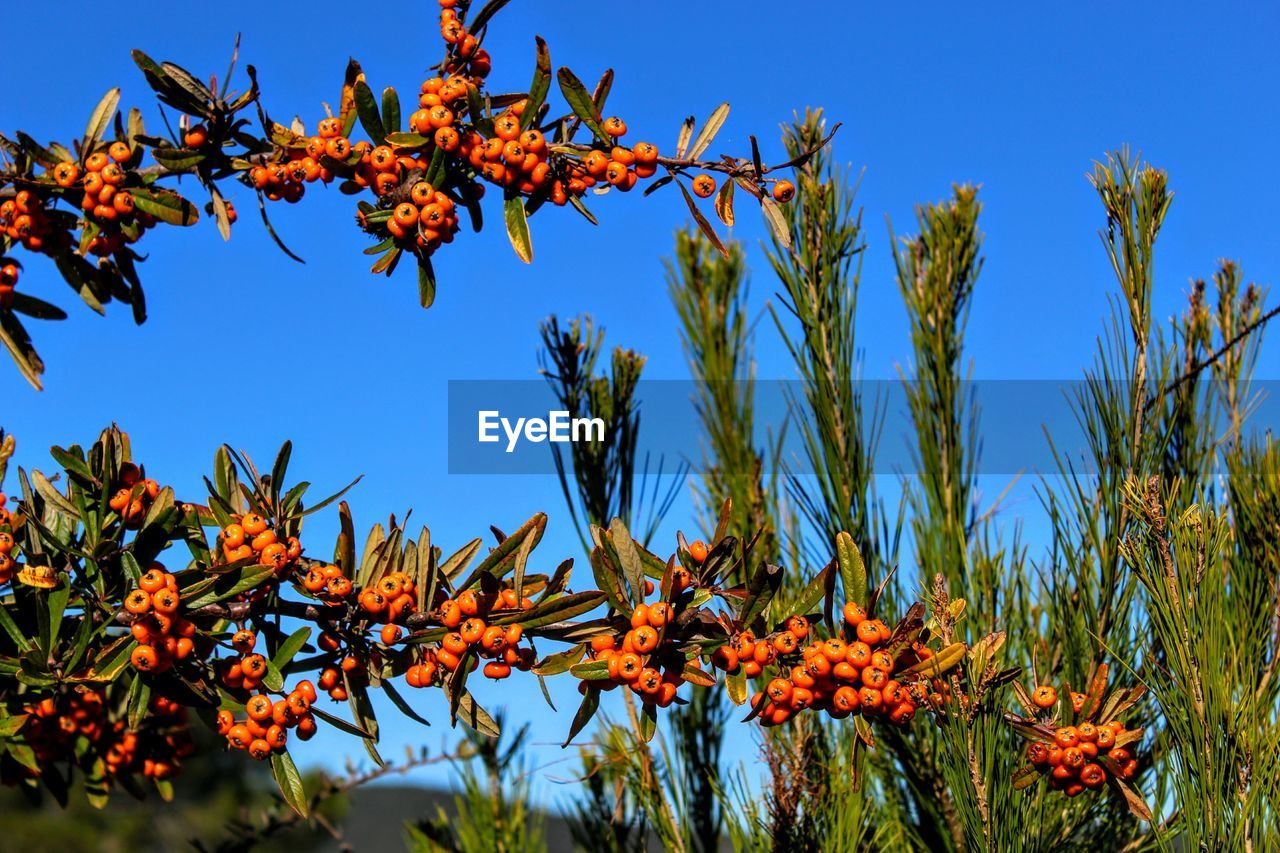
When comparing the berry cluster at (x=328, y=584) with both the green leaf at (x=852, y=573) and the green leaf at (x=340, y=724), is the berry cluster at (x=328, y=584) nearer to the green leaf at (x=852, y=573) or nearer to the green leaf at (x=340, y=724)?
the green leaf at (x=340, y=724)

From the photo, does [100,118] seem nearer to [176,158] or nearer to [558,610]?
[176,158]

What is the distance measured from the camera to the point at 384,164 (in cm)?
159

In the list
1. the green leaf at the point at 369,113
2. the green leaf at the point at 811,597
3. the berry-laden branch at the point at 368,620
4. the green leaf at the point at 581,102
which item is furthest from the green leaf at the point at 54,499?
the green leaf at the point at 811,597

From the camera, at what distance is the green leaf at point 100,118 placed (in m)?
1.86

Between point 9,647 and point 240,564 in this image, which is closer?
point 240,564

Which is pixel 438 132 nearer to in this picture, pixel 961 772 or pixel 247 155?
pixel 247 155

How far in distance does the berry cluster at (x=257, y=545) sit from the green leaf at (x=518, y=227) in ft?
1.75

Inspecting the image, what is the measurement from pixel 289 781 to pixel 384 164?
2.94 feet

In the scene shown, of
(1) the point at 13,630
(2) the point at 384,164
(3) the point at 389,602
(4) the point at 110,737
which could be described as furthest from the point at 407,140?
(4) the point at 110,737

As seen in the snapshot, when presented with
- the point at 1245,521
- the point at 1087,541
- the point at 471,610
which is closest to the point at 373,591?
the point at 471,610

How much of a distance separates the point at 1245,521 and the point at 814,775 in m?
0.92

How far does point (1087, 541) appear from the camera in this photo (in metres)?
1.89

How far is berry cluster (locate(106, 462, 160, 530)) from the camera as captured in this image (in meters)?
1.53

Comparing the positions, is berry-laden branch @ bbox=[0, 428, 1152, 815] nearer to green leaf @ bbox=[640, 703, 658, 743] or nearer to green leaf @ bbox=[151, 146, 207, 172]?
green leaf @ bbox=[640, 703, 658, 743]
